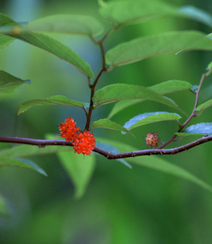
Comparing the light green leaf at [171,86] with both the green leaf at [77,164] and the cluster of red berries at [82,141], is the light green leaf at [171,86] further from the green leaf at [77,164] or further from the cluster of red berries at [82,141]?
the green leaf at [77,164]

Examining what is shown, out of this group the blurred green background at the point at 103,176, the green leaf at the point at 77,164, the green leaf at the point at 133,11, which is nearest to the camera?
the green leaf at the point at 133,11

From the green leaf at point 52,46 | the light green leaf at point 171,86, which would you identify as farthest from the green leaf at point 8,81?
the light green leaf at point 171,86

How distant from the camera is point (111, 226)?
1.31 meters

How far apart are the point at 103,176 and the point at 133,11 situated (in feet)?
3.94

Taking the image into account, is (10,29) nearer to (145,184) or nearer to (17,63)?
(17,63)

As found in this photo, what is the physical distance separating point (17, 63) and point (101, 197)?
0.76m

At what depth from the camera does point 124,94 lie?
0.29 m

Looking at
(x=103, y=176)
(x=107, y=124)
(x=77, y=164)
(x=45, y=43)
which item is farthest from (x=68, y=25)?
(x=103, y=176)

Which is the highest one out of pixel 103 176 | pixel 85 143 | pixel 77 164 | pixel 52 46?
pixel 52 46

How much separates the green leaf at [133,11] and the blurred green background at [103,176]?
106 centimetres

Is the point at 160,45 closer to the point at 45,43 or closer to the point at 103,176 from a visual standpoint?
the point at 45,43

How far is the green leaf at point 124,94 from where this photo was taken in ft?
0.87

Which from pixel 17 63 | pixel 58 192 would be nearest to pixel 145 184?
pixel 58 192

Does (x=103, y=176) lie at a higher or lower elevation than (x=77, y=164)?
lower
